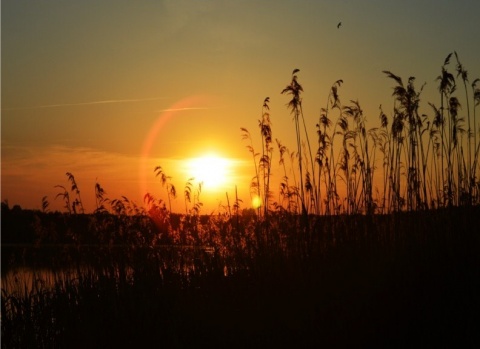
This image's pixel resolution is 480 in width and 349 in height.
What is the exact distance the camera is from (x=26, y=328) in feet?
24.2

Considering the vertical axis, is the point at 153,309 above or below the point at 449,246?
below

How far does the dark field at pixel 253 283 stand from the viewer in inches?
226

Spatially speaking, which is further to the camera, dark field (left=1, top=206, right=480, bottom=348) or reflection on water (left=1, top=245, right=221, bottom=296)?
reflection on water (left=1, top=245, right=221, bottom=296)

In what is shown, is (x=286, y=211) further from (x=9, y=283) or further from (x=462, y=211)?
(x=9, y=283)

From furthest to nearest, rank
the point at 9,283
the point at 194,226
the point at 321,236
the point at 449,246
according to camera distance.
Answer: the point at 194,226 → the point at 9,283 → the point at 321,236 → the point at 449,246

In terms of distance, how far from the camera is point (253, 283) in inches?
280

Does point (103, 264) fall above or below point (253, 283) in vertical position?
above

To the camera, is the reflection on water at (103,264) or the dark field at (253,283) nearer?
the dark field at (253,283)

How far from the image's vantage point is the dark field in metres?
5.75

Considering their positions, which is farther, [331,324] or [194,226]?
[194,226]

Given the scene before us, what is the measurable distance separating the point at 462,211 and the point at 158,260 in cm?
468

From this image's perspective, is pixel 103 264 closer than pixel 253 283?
No

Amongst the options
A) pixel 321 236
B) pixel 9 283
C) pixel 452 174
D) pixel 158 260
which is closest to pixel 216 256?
pixel 158 260

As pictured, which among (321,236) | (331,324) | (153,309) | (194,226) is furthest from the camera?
(194,226)
